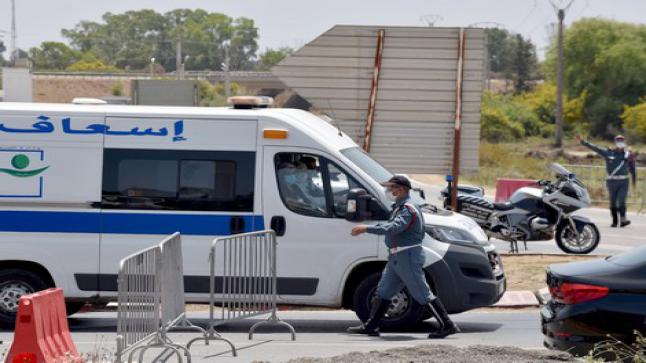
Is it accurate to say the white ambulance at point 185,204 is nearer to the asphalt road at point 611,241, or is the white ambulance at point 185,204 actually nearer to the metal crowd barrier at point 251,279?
the metal crowd barrier at point 251,279

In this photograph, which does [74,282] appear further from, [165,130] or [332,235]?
[332,235]

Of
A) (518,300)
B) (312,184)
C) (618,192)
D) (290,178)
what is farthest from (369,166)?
(618,192)

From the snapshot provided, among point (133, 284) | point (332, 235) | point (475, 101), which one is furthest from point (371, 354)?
point (475, 101)

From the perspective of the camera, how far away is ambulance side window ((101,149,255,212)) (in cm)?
1275

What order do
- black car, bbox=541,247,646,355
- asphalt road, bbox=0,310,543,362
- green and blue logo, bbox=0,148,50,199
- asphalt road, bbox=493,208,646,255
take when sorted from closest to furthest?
black car, bbox=541,247,646,355
asphalt road, bbox=0,310,543,362
green and blue logo, bbox=0,148,50,199
asphalt road, bbox=493,208,646,255

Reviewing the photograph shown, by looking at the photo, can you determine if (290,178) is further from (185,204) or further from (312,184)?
(185,204)

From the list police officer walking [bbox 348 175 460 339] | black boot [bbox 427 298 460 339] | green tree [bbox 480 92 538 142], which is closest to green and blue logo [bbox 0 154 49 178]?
police officer walking [bbox 348 175 460 339]

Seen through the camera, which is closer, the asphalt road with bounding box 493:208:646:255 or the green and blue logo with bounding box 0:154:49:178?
the green and blue logo with bounding box 0:154:49:178

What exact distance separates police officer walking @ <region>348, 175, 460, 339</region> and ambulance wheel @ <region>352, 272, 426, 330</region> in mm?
451

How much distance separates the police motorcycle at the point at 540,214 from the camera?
63.3 feet

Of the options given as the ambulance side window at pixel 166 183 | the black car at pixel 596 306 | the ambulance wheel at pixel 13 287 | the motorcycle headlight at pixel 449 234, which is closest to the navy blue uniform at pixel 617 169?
the motorcycle headlight at pixel 449 234

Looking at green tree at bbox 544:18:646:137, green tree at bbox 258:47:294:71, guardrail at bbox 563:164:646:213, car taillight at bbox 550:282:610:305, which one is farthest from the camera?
green tree at bbox 258:47:294:71

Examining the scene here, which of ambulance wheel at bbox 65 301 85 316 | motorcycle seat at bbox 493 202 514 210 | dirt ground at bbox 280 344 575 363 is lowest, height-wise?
ambulance wheel at bbox 65 301 85 316

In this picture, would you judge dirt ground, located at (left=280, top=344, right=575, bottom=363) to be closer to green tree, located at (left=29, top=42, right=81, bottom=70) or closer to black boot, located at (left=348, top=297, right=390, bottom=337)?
black boot, located at (left=348, top=297, right=390, bottom=337)
